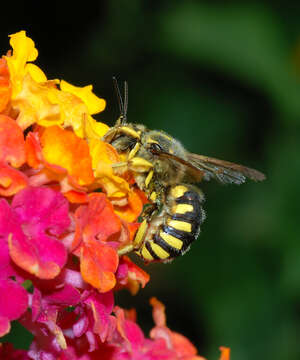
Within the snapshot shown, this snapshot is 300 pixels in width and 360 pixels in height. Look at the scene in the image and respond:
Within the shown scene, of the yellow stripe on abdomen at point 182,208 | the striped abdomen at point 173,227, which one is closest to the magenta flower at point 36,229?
the striped abdomen at point 173,227

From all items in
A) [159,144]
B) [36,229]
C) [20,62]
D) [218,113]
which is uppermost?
[20,62]

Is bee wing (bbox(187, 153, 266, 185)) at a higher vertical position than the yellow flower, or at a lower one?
lower

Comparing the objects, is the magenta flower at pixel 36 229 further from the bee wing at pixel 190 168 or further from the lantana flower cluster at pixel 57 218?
the bee wing at pixel 190 168

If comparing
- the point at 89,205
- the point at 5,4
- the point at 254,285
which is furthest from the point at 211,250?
the point at 89,205

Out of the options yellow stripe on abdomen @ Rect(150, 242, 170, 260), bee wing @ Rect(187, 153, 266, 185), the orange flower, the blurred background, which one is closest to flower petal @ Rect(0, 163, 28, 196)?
the orange flower

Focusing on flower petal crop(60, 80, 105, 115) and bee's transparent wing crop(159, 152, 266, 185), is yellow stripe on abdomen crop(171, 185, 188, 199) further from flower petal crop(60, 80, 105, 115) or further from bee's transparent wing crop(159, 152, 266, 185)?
flower petal crop(60, 80, 105, 115)

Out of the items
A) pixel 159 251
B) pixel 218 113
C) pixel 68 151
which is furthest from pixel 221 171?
pixel 218 113

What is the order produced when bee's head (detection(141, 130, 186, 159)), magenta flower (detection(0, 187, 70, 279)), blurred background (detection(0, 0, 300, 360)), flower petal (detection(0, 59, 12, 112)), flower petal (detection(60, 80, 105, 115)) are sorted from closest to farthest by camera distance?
magenta flower (detection(0, 187, 70, 279)) → flower petal (detection(0, 59, 12, 112)) → flower petal (detection(60, 80, 105, 115)) → bee's head (detection(141, 130, 186, 159)) → blurred background (detection(0, 0, 300, 360))

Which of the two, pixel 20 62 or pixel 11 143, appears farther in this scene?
pixel 20 62

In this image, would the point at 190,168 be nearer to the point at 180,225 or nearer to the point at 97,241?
the point at 180,225
